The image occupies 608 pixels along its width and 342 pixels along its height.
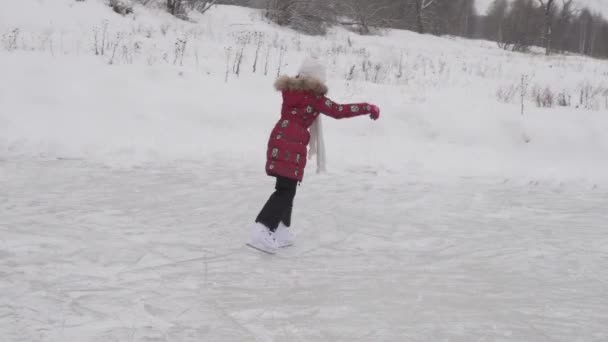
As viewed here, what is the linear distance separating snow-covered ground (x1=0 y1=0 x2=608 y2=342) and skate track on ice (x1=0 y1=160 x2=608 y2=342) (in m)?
0.02

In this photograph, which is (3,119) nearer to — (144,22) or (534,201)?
(534,201)

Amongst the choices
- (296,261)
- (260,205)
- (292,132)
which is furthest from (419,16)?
(296,261)

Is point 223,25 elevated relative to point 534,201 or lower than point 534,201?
elevated

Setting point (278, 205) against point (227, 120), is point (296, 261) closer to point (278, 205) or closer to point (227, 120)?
point (278, 205)

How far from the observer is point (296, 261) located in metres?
4.03

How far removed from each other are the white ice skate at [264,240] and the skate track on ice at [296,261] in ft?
0.36

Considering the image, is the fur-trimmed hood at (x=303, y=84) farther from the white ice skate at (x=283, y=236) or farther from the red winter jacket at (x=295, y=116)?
the white ice skate at (x=283, y=236)

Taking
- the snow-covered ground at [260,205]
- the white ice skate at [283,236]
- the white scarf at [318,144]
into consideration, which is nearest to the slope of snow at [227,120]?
the snow-covered ground at [260,205]

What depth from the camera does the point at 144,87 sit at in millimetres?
8359

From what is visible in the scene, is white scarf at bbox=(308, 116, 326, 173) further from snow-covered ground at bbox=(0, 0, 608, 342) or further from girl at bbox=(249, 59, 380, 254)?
snow-covered ground at bbox=(0, 0, 608, 342)

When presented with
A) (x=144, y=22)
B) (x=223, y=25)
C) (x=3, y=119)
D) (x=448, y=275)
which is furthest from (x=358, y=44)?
(x=448, y=275)

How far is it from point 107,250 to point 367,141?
14.8 ft

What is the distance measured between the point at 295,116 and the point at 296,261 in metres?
1.00

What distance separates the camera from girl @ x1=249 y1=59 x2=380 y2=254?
13.3 ft
